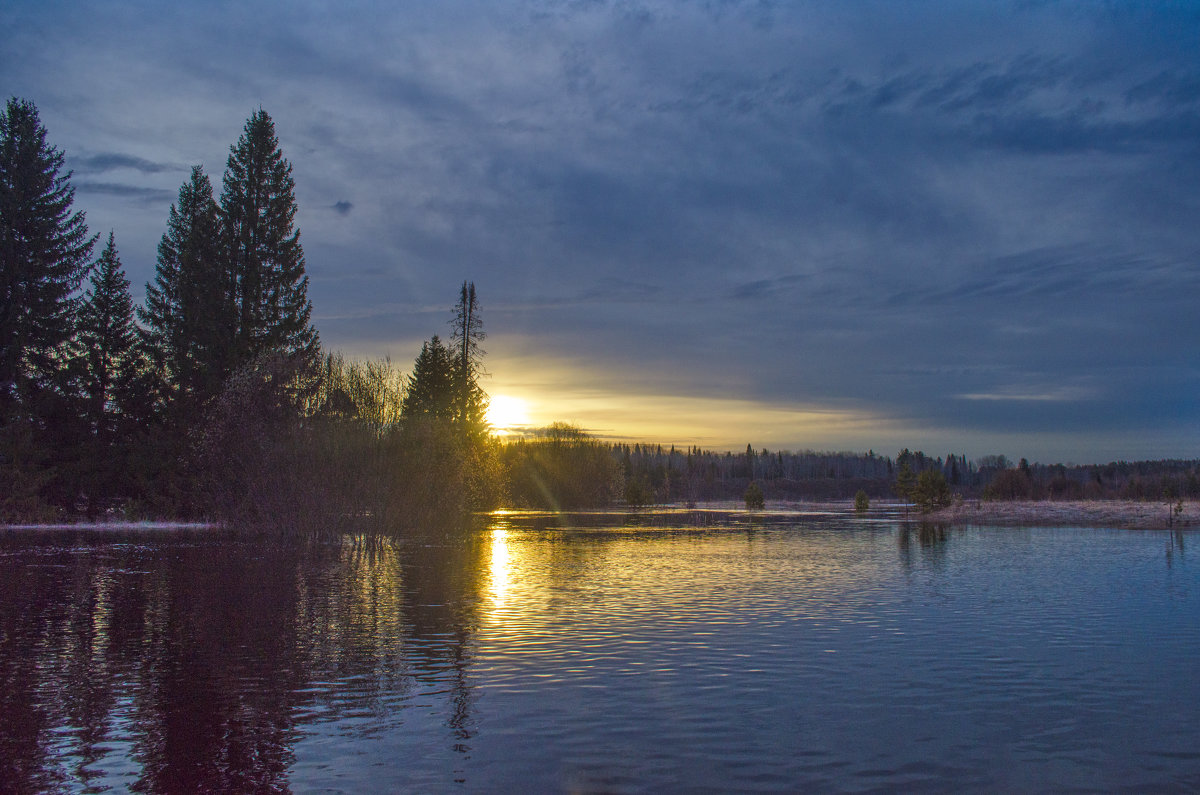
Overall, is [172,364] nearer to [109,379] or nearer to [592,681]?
[109,379]

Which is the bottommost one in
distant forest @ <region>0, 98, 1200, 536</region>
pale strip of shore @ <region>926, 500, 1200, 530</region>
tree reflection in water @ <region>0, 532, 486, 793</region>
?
pale strip of shore @ <region>926, 500, 1200, 530</region>

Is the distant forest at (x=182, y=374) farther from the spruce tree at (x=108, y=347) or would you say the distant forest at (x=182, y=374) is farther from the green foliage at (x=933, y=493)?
the green foliage at (x=933, y=493)

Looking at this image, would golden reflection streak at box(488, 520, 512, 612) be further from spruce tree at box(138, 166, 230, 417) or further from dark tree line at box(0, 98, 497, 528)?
spruce tree at box(138, 166, 230, 417)

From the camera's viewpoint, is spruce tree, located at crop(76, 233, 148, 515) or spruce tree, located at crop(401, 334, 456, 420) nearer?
spruce tree, located at crop(76, 233, 148, 515)

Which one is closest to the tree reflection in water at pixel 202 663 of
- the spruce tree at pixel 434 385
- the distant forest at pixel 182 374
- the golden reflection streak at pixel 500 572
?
the golden reflection streak at pixel 500 572

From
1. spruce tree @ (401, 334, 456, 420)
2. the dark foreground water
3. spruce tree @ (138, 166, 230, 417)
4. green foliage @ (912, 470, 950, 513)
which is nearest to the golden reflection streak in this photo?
the dark foreground water

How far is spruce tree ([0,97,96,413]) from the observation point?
49.1 m

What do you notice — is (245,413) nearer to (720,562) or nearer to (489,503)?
(720,562)

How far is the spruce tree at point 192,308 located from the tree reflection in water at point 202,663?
26.1 m

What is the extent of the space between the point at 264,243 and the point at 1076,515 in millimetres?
58974

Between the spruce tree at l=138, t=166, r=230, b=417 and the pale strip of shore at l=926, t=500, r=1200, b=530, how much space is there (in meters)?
53.3

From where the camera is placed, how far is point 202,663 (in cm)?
1295

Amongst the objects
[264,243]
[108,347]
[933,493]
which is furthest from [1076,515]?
[108,347]

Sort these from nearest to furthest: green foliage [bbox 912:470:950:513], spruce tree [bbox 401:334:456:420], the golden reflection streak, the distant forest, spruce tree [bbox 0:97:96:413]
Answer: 1. the golden reflection streak
2. the distant forest
3. spruce tree [bbox 0:97:96:413]
4. spruce tree [bbox 401:334:456:420]
5. green foliage [bbox 912:470:950:513]
